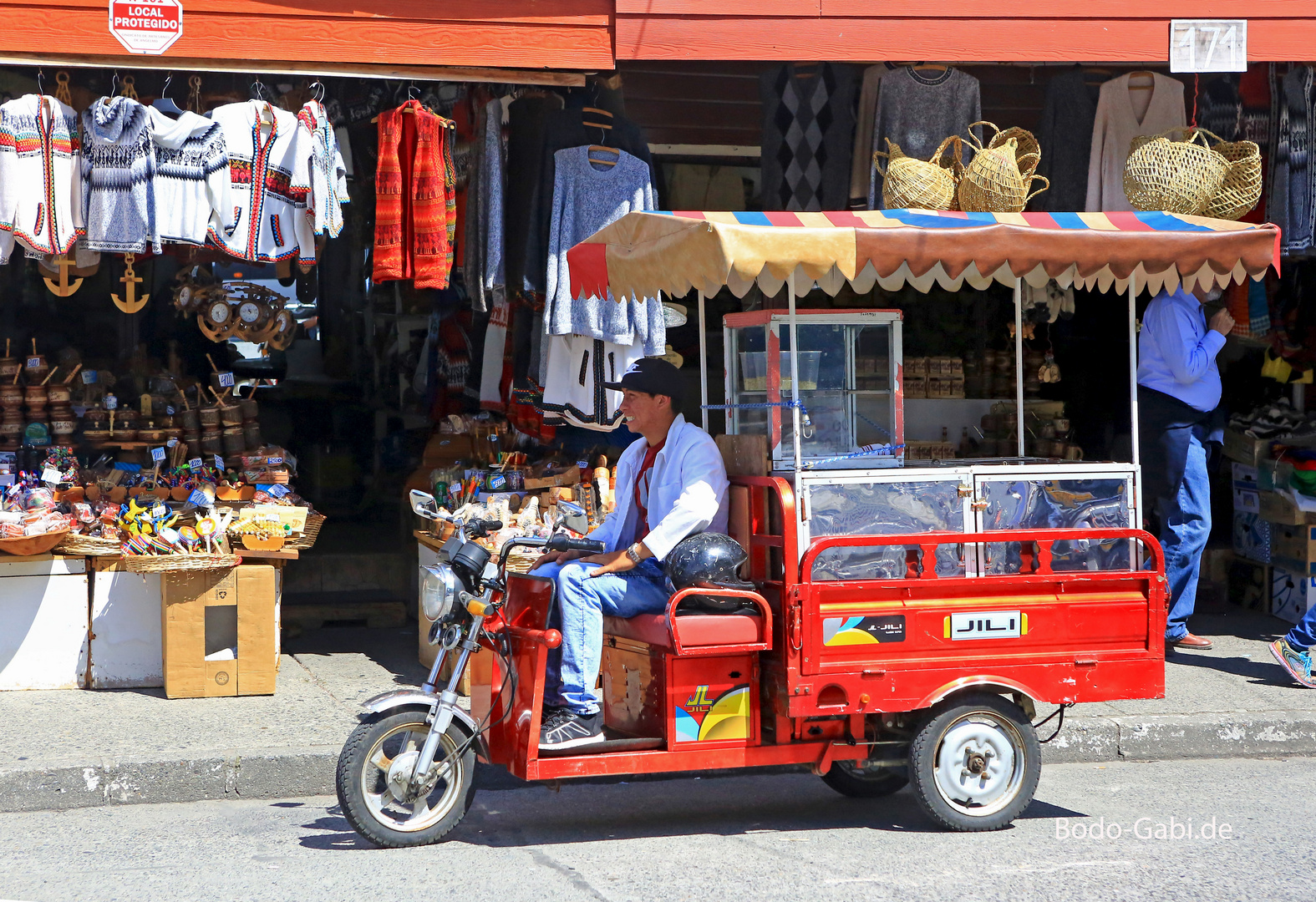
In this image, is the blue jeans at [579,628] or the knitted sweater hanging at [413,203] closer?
the blue jeans at [579,628]

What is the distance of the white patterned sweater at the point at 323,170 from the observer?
23.1ft

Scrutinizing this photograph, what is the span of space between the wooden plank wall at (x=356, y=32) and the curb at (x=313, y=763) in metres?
3.66

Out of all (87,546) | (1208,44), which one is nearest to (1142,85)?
(1208,44)

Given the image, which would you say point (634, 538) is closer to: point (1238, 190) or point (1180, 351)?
point (1180, 351)

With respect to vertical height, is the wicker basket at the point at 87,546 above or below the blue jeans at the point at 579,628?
above

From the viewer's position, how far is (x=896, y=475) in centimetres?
499

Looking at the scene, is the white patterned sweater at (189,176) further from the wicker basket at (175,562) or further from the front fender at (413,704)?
the front fender at (413,704)

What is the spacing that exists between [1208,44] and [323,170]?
515 centimetres

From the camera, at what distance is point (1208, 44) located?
7.59 m

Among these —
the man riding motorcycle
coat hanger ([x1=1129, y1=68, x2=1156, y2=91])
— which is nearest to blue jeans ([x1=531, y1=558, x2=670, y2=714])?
the man riding motorcycle

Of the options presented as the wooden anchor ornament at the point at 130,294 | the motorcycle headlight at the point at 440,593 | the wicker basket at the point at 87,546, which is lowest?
the motorcycle headlight at the point at 440,593

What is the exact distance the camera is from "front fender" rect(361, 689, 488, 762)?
459 centimetres

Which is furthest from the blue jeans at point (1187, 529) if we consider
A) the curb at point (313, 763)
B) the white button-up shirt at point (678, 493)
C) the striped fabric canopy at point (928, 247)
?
the white button-up shirt at point (678, 493)

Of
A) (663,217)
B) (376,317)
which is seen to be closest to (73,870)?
(663,217)
